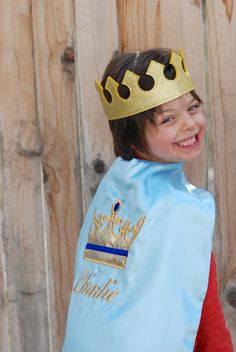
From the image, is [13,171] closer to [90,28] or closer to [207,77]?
[90,28]

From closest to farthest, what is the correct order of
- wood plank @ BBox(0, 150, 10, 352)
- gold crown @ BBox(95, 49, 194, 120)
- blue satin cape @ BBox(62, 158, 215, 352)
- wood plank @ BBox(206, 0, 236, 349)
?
blue satin cape @ BBox(62, 158, 215, 352) < gold crown @ BBox(95, 49, 194, 120) < wood plank @ BBox(206, 0, 236, 349) < wood plank @ BBox(0, 150, 10, 352)

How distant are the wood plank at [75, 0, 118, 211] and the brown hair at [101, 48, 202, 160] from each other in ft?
1.21

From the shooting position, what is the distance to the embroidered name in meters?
2.11

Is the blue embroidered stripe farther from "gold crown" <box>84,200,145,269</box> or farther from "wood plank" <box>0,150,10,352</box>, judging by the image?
"wood plank" <box>0,150,10,352</box>

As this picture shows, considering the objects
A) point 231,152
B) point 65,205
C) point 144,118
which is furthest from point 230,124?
point 65,205

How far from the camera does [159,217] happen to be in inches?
81.8

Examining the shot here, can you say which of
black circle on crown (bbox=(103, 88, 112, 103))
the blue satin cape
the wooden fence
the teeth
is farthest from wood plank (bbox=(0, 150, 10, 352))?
the teeth

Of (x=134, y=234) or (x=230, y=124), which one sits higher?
(x=230, y=124)

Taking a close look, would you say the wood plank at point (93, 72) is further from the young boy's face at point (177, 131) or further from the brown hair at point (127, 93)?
the young boy's face at point (177, 131)

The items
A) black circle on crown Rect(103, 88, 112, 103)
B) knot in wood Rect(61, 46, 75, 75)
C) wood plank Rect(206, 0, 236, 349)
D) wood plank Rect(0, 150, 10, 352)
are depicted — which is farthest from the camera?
wood plank Rect(0, 150, 10, 352)

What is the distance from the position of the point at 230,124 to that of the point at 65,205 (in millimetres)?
716

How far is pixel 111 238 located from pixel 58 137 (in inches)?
29.2

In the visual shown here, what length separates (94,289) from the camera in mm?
2176

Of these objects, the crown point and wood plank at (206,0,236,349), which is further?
wood plank at (206,0,236,349)
